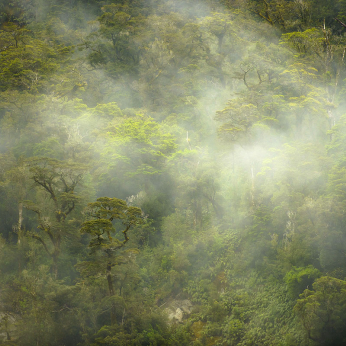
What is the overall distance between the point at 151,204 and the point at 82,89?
16.9 metres

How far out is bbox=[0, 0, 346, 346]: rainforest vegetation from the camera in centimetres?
1755

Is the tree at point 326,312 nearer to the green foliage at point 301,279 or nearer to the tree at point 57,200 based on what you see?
the green foliage at point 301,279

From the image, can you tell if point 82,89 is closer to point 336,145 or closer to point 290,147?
point 290,147

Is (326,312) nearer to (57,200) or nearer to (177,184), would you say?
(177,184)

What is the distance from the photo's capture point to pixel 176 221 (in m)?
25.2

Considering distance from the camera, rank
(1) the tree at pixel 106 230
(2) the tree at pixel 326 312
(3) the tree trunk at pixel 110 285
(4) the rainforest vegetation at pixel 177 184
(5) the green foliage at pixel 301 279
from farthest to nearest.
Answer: (5) the green foliage at pixel 301 279 < (4) the rainforest vegetation at pixel 177 184 < (3) the tree trunk at pixel 110 285 < (1) the tree at pixel 106 230 < (2) the tree at pixel 326 312

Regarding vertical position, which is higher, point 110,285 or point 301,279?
point 301,279

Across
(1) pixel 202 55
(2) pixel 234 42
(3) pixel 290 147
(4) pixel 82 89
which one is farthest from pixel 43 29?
(3) pixel 290 147

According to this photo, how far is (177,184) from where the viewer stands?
1051 inches

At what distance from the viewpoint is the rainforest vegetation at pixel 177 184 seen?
17547 mm

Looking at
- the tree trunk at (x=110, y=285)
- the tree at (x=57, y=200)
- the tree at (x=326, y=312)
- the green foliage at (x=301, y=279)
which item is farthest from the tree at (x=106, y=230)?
the tree at (x=326, y=312)

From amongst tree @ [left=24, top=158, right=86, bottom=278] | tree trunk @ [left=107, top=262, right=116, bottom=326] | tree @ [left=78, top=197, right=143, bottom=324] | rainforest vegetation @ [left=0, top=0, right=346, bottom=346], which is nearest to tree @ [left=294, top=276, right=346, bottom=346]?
rainforest vegetation @ [left=0, top=0, right=346, bottom=346]

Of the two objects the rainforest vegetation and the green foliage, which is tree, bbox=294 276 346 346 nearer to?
the rainforest vegetation

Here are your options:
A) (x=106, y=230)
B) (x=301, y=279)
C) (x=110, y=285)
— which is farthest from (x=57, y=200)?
(x=301, y=279)
